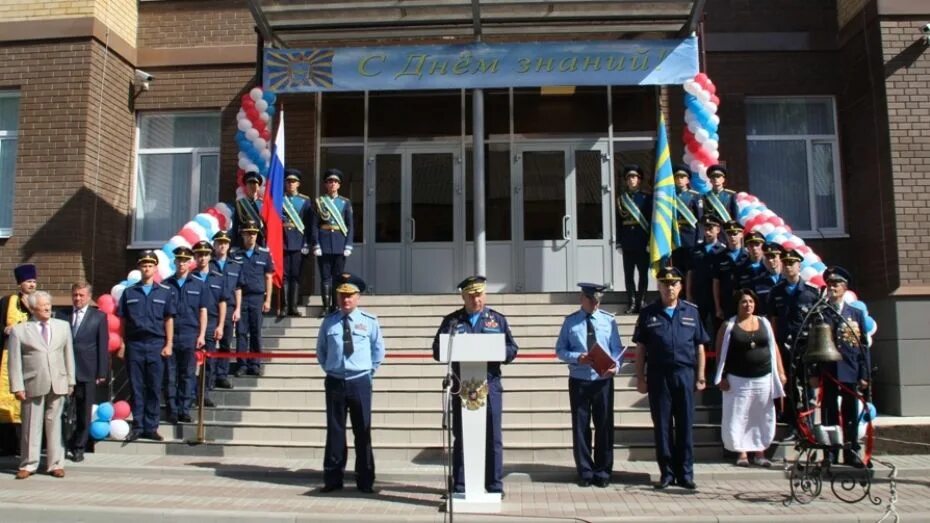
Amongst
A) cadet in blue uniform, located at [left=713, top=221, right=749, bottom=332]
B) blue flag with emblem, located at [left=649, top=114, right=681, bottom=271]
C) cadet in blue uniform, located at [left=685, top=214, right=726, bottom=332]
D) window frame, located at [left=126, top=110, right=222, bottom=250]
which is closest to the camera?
cadet in blue uniform, located at [left=713, top=221, right=749, bottom=332]

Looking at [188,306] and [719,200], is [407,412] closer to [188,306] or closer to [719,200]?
[188,306]

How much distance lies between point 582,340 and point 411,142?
720 centimetres

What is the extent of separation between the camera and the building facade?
11773mm

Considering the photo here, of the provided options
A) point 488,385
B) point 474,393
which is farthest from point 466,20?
point 474,393

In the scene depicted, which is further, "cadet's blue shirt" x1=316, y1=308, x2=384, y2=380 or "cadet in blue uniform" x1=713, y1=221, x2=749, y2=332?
"cadet in blue uniform" x1=713, y1=221, x2=749, y2=332

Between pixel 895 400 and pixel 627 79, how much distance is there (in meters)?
5.64

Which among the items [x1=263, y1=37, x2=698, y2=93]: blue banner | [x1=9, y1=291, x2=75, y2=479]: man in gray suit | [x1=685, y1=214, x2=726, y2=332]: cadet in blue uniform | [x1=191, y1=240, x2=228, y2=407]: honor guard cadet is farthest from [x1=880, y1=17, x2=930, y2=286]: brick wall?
[x1=9, y1=291, x2=75, y2=479]: man in gray suit

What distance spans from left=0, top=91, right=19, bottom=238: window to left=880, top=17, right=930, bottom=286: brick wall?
12.7 m

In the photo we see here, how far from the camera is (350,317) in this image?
7199 mm

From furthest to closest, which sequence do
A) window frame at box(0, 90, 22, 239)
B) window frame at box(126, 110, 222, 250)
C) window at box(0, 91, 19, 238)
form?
window frame at box(126, 110, 222, 250), window at box(0, 91, 19, 238), window frame at box(0, 90, 22, 239)

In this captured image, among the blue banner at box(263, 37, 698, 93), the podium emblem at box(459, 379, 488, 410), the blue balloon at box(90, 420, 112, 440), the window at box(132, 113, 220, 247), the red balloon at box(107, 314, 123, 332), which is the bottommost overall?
the blue balloon at box(90, 420, 112, 440)

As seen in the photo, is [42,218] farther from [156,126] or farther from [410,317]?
[410,317]

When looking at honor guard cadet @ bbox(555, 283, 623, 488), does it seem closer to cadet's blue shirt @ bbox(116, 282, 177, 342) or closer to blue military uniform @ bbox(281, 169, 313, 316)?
cadet's blue shirt @ bbox(116, 282, 177, 342)

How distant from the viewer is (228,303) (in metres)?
9.44
